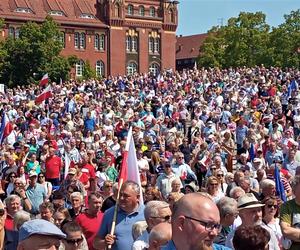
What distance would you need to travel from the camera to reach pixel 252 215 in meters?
5.87

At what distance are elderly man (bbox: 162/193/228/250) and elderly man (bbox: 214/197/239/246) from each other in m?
2.41

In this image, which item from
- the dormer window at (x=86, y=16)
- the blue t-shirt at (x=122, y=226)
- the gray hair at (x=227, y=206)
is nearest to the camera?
the gray hair at (x=227, y=206)

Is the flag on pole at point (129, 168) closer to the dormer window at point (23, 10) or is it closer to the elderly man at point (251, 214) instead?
the elderly man at point (251, 214)

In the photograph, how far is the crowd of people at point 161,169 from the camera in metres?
4.96

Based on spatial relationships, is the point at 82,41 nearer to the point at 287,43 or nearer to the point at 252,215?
the point at 287,43

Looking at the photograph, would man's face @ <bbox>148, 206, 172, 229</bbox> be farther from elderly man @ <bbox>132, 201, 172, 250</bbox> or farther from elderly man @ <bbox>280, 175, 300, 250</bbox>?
elderly man @ <bbox>280, 175, 300, 250</bbox>

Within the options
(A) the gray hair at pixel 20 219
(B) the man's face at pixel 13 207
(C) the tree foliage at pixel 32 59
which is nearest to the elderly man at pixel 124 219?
(A) the gray hair at pixel 20 219

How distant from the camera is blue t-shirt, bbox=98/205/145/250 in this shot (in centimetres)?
628

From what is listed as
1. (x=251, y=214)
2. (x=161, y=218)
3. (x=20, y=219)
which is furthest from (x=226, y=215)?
(x=20, y=219)

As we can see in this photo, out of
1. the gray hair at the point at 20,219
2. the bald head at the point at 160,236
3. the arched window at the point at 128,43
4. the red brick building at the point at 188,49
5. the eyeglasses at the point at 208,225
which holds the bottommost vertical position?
the gray hair at the point at 20,219

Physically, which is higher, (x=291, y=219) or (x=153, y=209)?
(x=153, y=209)

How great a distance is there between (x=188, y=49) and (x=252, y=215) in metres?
106

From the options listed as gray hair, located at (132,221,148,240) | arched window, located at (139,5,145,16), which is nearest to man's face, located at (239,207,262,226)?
gray hair, located at (132,221,148,240)

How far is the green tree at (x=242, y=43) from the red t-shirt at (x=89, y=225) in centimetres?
7058
